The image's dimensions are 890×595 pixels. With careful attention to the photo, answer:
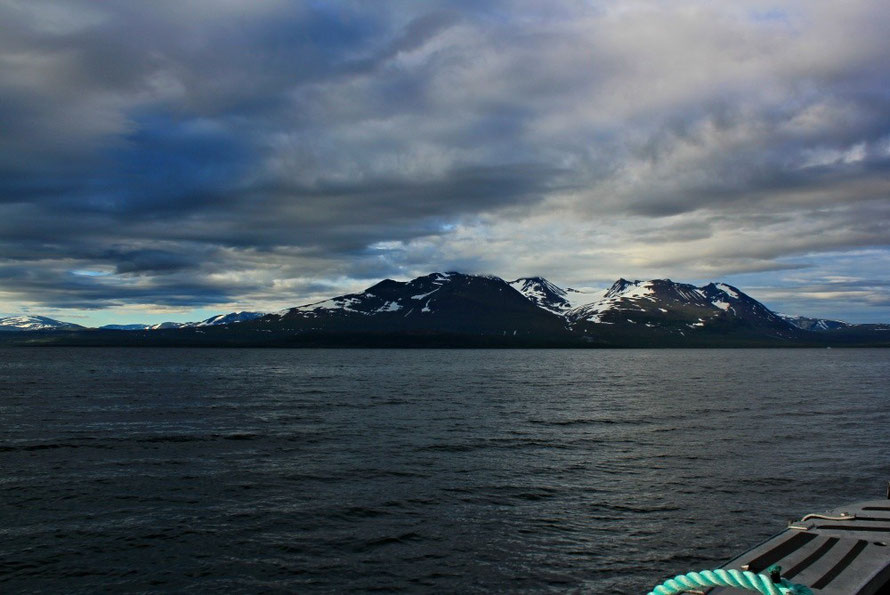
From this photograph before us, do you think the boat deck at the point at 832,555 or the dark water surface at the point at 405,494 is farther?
the dark water surface at the point at 405,494

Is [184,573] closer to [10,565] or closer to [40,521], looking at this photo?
[10,565]

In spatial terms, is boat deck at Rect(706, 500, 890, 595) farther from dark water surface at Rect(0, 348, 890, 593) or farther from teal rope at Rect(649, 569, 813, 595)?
dark water surface at Rect(0, 348, 890, 593)

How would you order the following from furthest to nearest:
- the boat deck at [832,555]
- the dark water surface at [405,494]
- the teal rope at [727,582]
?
the dark water surface at [405,494]
the boat deck at [832,555]
the teal rope at [727,582]

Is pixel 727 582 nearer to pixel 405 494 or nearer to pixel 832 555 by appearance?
pixel 832 555

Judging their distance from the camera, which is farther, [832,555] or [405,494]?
[405,494]

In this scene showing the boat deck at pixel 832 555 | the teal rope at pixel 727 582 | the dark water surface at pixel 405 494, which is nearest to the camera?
the teal rope at pixel 727 582

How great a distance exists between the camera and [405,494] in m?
35.3

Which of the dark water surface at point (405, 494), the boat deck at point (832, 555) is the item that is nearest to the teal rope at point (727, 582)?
the boat deck at point (832, 555)

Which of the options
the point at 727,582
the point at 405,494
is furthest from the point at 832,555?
the point at 405,494

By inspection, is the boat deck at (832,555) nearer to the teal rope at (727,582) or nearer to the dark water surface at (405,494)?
the teal rope at (727,582)

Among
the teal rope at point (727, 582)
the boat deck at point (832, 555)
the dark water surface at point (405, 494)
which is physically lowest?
the dark water surface at point (405, 494)

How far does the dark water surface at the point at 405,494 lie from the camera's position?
24.2 metres

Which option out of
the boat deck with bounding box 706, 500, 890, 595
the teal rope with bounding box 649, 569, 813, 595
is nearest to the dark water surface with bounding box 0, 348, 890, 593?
the boat deck with bounding box 706, 500, 890, 595

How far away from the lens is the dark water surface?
24203 millimetres
